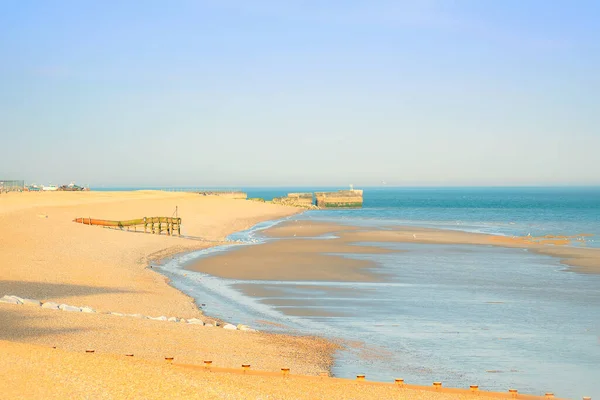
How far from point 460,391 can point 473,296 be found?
11.6 metres

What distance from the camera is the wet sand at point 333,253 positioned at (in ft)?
91.9

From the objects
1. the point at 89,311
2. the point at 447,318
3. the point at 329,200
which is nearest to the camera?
the point at 89,311

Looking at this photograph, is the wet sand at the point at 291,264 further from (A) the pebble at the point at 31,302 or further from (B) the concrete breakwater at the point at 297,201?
(B) the concrete breakwater at the point at 297,201

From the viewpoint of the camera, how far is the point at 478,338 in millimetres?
15742

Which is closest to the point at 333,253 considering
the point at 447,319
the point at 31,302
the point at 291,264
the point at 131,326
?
the point at 291,264

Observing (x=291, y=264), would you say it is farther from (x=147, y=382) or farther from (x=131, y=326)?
(x=147, y=382)

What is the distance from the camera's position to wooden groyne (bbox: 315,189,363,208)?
124312 millimetres

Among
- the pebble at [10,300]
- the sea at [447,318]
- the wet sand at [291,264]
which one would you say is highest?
the pebble at [10,300]

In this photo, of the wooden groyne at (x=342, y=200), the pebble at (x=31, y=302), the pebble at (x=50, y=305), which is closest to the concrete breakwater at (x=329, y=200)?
the wooden groyne at (x=342, y=200)

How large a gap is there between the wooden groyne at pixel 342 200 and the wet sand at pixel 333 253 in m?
66.4

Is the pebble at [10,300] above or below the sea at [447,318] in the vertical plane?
above

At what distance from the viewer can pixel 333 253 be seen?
36.8 meters

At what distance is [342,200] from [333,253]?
292 ft

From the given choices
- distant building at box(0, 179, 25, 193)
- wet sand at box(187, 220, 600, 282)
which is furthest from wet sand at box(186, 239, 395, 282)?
distant building at box(0, 179, 25, 193)
